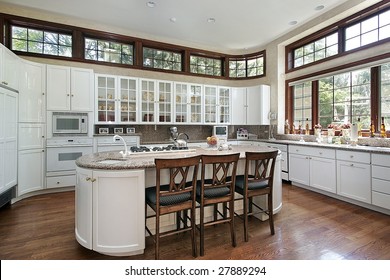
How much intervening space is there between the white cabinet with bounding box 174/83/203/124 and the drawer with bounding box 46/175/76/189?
2530 mm

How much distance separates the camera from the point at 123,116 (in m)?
4.73

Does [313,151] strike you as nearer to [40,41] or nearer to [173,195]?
[173,195]

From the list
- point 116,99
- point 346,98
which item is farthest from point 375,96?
point 116,99

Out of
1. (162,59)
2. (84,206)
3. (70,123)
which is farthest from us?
(162,59)

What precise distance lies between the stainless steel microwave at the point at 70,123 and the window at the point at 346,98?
16.2 ft

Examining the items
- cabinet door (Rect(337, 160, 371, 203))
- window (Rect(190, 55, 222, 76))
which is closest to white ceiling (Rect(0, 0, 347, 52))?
window (Rect(190, 55, 222, 76))

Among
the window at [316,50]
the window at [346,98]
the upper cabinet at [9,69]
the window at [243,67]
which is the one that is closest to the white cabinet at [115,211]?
the upper cabinet at [9,69]

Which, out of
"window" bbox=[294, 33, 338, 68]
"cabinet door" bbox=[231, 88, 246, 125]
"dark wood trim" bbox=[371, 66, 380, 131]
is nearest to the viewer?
"dark wood trim" bbox=[371, 66, 380, 131]

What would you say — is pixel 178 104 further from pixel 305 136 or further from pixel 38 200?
pixel 38 200

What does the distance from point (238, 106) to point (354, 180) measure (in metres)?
3.27

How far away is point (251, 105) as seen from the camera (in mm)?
5855

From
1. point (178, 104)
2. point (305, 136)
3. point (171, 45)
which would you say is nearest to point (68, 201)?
point (178, 104)

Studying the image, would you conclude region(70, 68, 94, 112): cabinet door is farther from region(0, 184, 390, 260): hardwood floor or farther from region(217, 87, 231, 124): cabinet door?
region(217, 87, 231, 124): cabinet door

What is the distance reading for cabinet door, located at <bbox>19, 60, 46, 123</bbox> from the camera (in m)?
3.60
